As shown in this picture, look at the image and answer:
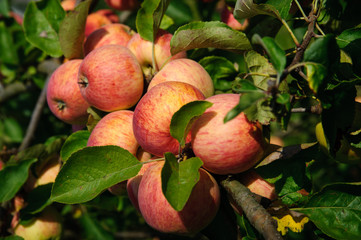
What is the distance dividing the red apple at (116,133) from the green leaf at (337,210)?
1.71ft

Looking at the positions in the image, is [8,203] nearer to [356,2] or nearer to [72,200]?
[72,200]

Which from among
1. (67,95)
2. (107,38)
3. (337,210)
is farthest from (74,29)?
(337,210)

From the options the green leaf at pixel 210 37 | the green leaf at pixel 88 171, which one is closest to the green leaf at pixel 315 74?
the green leaf at pixel 210 37

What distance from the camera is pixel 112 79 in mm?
1127

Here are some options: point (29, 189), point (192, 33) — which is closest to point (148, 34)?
point (192, 33)

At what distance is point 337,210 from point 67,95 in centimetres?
96

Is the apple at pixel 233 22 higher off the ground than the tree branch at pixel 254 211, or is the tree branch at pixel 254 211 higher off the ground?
the apple at pixel 233 22

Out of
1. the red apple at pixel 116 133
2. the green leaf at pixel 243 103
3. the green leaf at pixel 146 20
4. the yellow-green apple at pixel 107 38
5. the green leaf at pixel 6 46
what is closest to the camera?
the green leaf at pixel 243 103

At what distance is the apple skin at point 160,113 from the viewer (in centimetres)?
94

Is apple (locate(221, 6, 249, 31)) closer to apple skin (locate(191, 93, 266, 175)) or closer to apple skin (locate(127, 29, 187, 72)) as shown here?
apple skin (locate(127, 29, 187, 72))

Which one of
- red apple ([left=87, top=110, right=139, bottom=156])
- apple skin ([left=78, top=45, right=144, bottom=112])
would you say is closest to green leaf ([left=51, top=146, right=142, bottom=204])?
red apple ([left=87, top=110, right=139, bottom=156])

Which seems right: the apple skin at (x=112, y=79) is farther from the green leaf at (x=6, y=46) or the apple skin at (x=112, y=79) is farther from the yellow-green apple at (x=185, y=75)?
the green leaf at (x=6, y=46)

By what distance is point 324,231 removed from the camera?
2.89 ft

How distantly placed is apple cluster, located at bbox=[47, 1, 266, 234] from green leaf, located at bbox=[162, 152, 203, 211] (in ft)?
0.23
